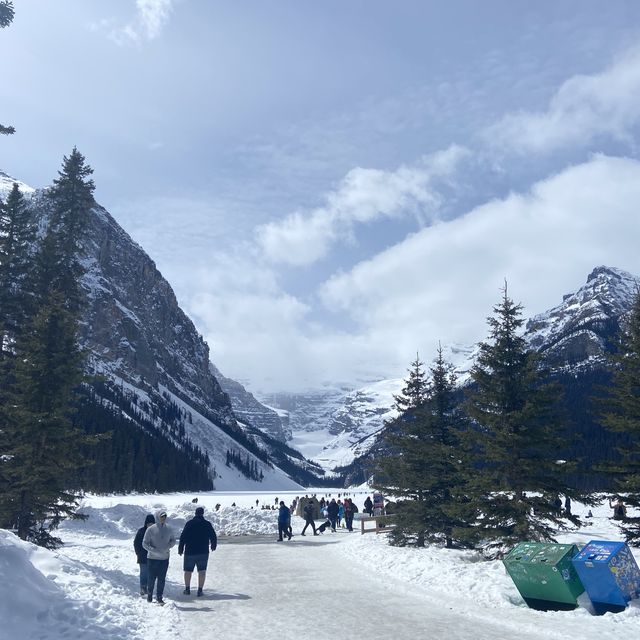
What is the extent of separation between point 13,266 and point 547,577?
83.7 feet

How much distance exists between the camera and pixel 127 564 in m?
19.3

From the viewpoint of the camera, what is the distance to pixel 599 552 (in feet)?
39.6

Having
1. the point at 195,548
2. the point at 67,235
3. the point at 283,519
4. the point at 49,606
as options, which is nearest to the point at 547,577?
the point at 195,548

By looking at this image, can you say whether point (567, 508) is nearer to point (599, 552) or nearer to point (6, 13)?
point (599, 552)

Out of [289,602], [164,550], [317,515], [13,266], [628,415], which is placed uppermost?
[13,266]

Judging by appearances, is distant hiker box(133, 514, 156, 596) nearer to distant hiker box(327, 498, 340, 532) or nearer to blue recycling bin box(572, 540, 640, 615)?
blue recycling bin box(572, 540, 640, 615)

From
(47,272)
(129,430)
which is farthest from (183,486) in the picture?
(47,272)

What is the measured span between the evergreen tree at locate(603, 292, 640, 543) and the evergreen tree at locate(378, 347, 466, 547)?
213 inches

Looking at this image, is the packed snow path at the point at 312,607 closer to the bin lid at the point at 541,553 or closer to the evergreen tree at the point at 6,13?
the bin lid at the point at 541,553

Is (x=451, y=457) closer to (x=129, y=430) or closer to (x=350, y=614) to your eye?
(x=350, y=614)

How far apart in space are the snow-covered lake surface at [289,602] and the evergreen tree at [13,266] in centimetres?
1171

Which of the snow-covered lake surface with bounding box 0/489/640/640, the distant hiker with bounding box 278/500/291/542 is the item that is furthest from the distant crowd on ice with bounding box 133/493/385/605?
the distant hiker with bounding box 278/500/291/542

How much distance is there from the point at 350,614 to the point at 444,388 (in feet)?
42.7

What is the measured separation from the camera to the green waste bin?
40.0ft
